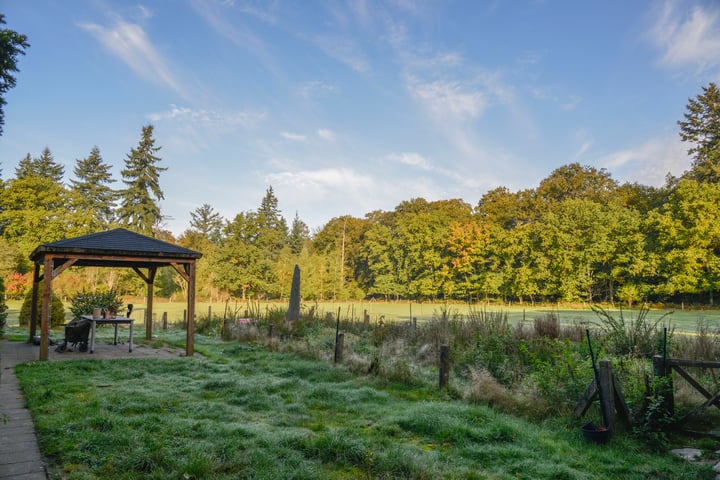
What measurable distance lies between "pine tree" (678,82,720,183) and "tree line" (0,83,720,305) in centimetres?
8

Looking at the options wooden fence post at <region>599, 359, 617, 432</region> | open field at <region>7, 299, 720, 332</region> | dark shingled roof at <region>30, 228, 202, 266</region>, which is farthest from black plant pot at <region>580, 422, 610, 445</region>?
dark shingled roof at <region>30, 228, 202, 266</region>

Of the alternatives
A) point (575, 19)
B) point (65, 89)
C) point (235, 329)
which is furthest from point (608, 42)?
point (65, 89)

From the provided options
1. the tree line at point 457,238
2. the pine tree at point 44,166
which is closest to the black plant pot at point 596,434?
the tree line at point 457,238

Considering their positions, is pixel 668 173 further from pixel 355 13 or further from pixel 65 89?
pixel 65 89

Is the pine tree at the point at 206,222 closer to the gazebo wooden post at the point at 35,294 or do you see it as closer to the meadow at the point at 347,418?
the gazebo wooden post at the point at 35,294

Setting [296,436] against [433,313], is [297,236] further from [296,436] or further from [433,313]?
[296,436]

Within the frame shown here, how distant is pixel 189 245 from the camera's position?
164 feet

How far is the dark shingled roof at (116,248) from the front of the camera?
794cm

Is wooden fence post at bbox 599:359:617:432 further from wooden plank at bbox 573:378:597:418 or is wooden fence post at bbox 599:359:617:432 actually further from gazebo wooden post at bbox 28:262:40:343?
gazebo wooden post at bbox 28:262:40:343

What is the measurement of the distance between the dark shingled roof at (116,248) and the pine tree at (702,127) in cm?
3744

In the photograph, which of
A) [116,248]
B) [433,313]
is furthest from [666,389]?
[116,248]

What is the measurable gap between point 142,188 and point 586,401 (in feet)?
146

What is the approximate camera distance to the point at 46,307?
25.3 feet

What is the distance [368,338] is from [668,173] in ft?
119
